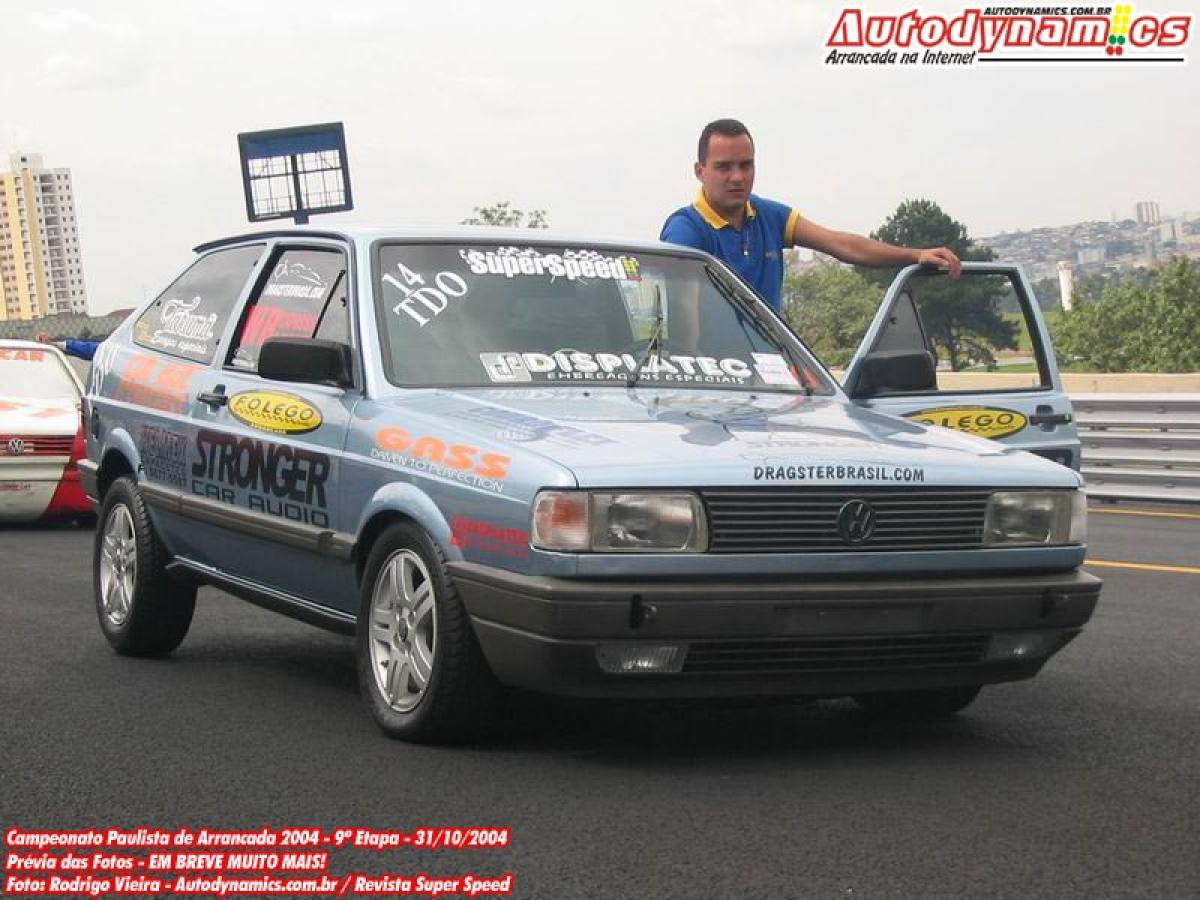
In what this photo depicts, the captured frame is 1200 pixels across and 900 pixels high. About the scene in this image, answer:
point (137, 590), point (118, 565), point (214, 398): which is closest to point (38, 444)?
point (118, 565)

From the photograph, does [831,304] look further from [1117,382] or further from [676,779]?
[676,779]

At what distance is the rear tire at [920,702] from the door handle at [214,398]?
2.46 m

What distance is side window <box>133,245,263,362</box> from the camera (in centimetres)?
746

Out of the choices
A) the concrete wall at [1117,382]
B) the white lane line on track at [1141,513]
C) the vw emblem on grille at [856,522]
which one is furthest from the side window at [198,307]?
the white lane line on track at [1141,513]

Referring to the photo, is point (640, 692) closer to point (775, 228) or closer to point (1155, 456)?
point (775, 228)

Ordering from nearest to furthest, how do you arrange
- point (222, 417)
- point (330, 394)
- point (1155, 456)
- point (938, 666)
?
1. point (938, 666)
2. point (330, 394)
3. point (222, 417)
4. point (1155, 456)

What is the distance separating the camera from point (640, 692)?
5.16m

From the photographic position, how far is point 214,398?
7.07m

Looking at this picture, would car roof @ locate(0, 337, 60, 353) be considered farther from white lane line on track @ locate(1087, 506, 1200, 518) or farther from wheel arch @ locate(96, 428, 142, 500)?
wheel arch @ locate(96, 428, 142, 500)

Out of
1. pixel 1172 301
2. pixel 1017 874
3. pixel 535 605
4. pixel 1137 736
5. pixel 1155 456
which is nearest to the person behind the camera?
pixel 1017 874

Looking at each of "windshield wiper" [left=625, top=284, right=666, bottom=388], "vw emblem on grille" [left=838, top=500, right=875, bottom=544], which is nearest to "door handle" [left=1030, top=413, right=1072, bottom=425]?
"windshield wiper" [left=625, top=284, right=666, bottom=388]

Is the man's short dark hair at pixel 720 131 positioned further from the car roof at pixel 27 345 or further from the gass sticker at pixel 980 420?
the car roof at pixel 27 345

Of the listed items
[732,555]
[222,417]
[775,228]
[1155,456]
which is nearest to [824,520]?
[732,555]

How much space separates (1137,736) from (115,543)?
4.09 metres
